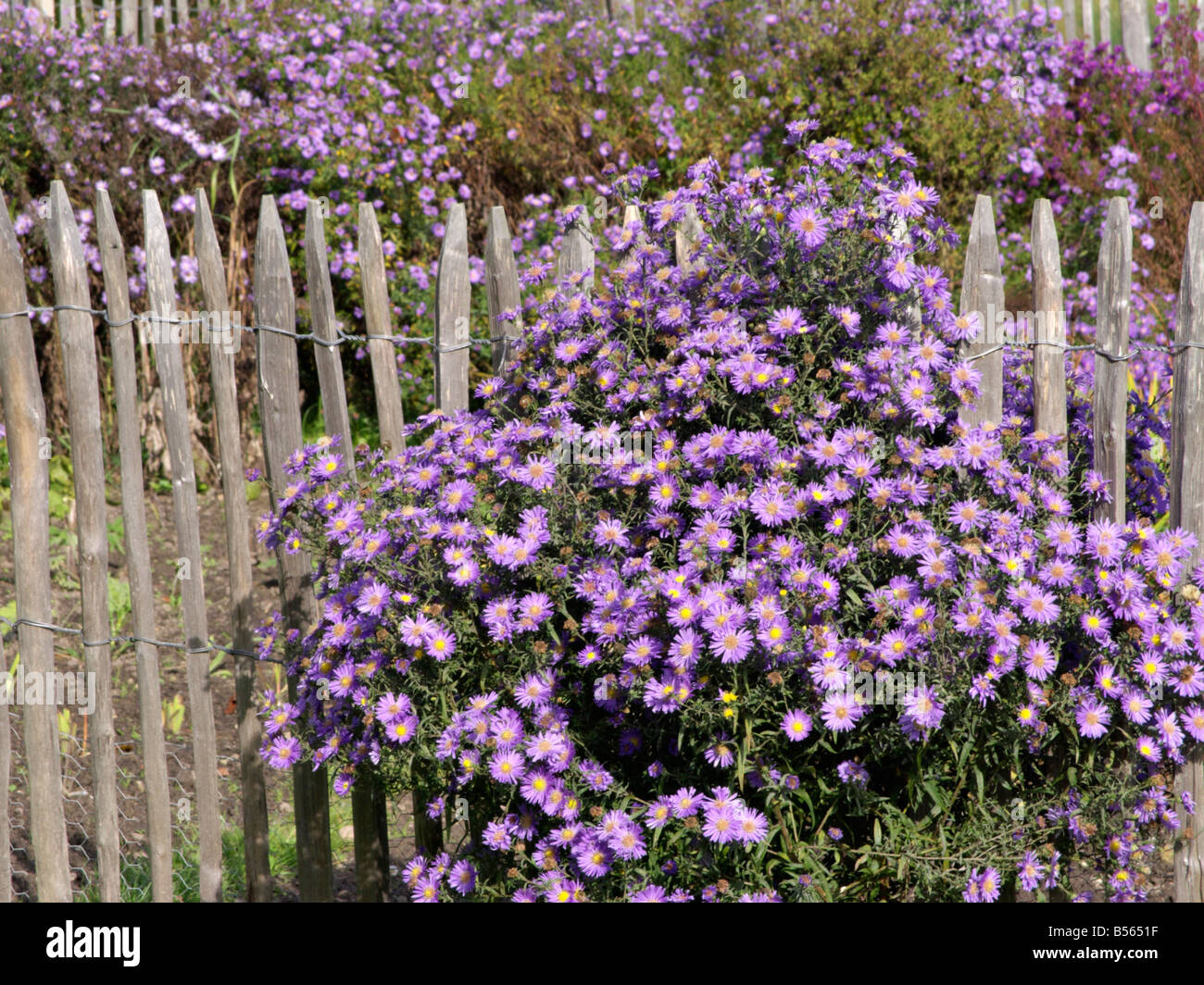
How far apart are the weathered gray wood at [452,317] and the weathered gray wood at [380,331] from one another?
10 cm

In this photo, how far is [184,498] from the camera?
272 cm

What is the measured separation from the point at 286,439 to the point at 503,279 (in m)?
Result: 0.61

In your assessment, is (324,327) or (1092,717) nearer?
(1092,717)

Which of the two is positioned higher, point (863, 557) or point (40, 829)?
point (863, 557)

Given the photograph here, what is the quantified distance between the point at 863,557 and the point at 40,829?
2.02 m

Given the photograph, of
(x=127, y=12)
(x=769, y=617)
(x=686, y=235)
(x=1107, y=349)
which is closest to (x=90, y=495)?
(x=686, y=235)

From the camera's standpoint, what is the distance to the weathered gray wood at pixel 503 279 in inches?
106

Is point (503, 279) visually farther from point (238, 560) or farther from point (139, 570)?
point (139, 570)

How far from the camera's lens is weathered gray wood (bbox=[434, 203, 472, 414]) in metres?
2.70

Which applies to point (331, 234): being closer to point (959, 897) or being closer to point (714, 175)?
point (714, 175)

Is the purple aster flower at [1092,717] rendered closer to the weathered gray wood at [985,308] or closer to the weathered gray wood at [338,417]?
the weathered gray wood at [985,308]

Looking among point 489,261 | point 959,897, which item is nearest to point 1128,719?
point 959,897

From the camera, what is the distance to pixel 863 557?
2.13 metres

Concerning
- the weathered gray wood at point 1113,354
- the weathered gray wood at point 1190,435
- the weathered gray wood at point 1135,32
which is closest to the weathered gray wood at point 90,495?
the weathered gray wood at point 1113,354
